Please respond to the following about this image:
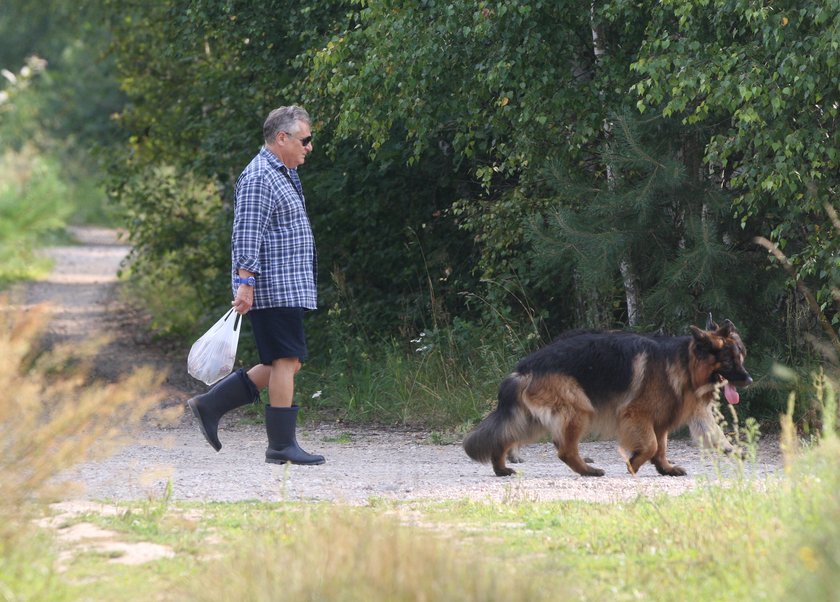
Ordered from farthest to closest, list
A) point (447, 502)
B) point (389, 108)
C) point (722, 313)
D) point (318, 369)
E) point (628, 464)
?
1. point (318, 369)
2. point (389, 108)
3. point (722, 313)
4. point (628, 464)
5. point (447, 502)

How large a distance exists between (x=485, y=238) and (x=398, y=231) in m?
2.62

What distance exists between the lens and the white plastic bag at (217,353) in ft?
26.1

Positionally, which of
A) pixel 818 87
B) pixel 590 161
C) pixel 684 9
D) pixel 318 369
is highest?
pixel 684 9

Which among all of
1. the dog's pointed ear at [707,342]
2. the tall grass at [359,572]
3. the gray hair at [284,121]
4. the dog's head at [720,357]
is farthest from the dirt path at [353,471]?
the gray hair at [284,121]

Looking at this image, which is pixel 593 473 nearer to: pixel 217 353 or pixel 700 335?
pixel 700 335

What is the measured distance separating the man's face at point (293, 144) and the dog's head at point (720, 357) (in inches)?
113

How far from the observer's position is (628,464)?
782cm

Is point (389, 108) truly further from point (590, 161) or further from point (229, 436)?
point (229, 436)

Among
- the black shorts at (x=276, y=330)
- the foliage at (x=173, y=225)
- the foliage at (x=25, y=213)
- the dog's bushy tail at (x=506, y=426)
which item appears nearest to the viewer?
the dog's bushy tail at (x=506, y=426)

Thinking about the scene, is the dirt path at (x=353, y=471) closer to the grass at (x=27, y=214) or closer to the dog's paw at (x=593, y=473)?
the dog's paw at (x=593, y=473)

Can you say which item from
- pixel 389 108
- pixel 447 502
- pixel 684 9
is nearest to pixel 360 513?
pixel 447 502

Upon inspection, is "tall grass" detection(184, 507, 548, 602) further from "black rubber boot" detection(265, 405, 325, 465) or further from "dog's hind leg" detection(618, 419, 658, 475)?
"black rubber boot" detection(265, 405, 325, 465)

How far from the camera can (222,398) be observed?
8.20 metres

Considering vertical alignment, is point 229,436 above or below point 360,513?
below
